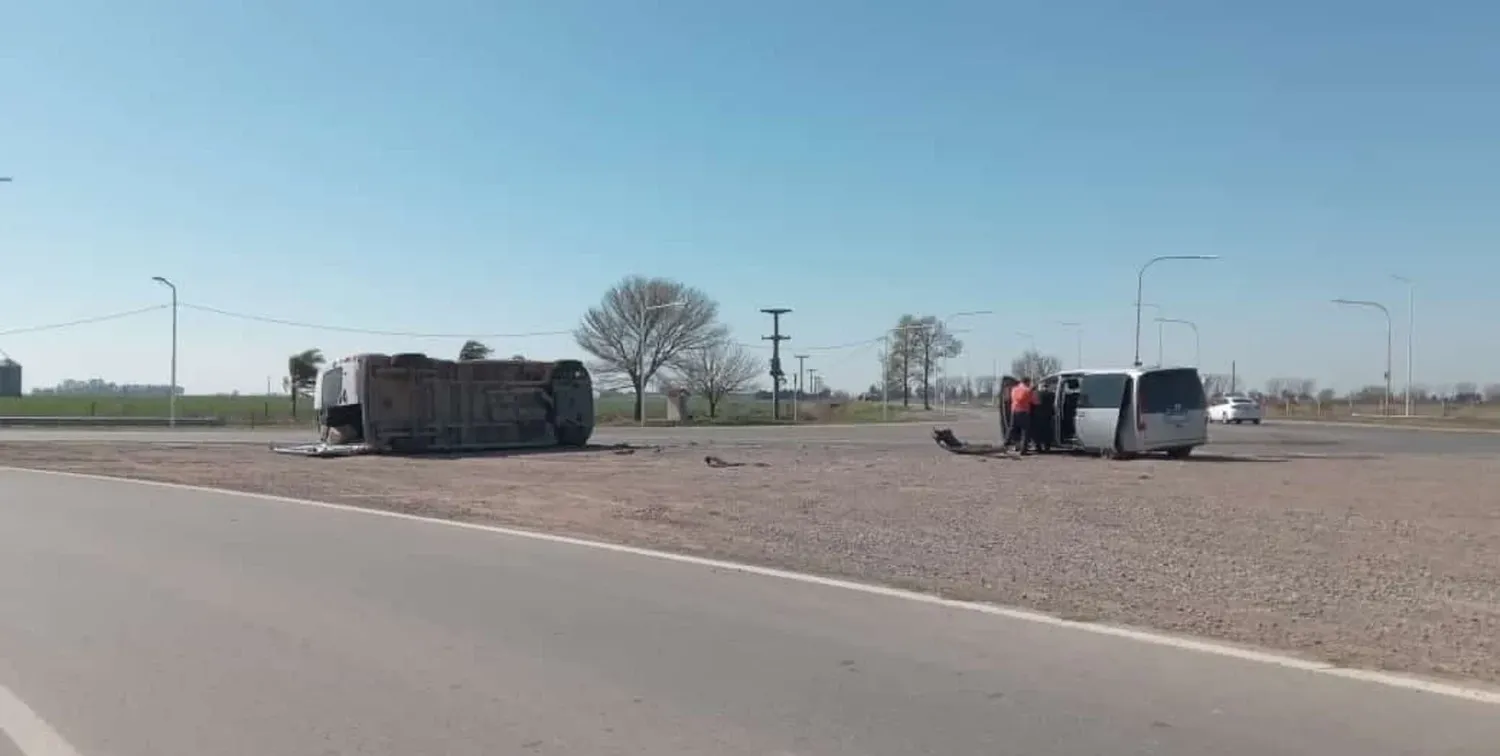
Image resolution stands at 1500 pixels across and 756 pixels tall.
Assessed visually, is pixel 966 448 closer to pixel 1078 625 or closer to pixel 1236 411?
pixel 1078 625

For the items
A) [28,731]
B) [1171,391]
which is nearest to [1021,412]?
[1171,391]

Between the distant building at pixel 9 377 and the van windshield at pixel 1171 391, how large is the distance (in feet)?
417

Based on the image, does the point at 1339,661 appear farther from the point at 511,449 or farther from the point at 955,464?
the point at 511,449

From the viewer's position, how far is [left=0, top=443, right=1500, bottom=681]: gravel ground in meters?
8.54

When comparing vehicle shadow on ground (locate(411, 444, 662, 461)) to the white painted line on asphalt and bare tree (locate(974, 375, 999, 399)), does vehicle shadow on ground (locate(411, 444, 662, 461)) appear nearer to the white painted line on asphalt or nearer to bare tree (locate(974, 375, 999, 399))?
the white painted line on asphalt

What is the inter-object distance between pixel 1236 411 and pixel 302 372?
55.3 metres

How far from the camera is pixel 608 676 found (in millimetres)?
6816

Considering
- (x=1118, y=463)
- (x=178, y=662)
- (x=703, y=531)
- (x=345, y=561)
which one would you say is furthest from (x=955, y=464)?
(x=178, y=662)

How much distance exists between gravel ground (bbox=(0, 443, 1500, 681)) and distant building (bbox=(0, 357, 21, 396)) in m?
112

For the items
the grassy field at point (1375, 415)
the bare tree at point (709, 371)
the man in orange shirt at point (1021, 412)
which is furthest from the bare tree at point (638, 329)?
the man in orange shirt at point (1021, 412)

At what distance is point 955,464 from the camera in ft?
76.3

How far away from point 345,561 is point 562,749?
6.58 meters

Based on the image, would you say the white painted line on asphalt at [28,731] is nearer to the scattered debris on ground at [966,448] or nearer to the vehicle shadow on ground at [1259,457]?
the scattered debris on ground at [966,448]

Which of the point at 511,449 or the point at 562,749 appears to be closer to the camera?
the point at 562,749
